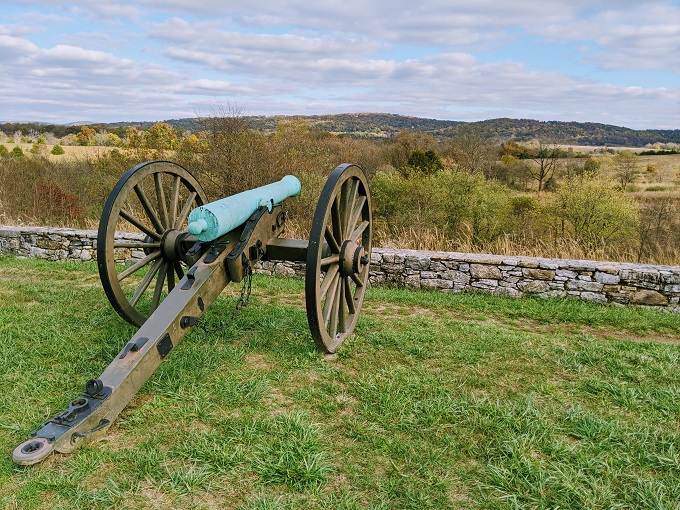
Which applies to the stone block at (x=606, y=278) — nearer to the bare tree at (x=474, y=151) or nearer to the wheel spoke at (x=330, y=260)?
the wheel spoke at (x=330, y=260)

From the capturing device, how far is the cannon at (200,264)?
2.91 m

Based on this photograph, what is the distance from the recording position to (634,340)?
5.19m

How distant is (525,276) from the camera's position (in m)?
6.62

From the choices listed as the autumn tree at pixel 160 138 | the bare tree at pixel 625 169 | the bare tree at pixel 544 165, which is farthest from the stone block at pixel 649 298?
the bare tree at pixel 625 169

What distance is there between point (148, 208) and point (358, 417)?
2.59 metres

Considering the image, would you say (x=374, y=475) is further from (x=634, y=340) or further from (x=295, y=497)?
(x=634, y=340)

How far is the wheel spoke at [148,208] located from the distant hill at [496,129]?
38.8 m

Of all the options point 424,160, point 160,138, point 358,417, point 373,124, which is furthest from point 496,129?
point 358,417

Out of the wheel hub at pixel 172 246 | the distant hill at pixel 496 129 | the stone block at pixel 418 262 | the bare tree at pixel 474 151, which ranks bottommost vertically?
the stone block at pixel 418 262

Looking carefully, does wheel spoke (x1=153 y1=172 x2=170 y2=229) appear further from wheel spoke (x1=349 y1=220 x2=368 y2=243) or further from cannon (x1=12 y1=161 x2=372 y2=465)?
wheel spoke (x1=349 y1=220 x2=368 y2=243)

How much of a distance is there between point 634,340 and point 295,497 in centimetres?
422

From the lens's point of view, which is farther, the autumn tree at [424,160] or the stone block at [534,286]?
the autumn tree at [424,160]

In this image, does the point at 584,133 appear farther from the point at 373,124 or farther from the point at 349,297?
the point at 349,297

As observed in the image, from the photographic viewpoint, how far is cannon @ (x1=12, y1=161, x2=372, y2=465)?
291 centimetres
